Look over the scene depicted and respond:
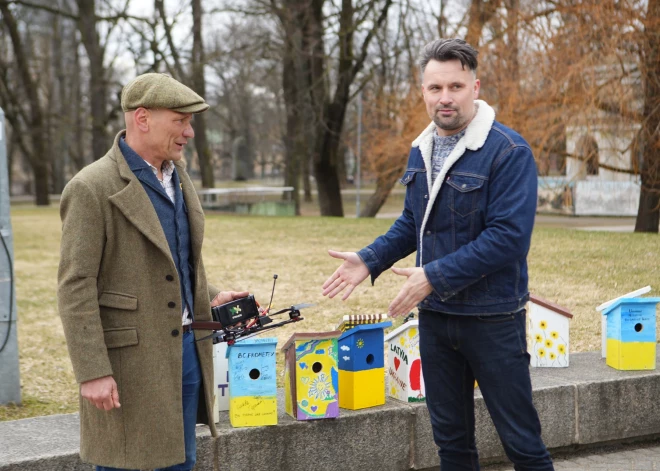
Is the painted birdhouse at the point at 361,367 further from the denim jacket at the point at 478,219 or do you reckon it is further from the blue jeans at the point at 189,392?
the blue jeans at the point at 189,392

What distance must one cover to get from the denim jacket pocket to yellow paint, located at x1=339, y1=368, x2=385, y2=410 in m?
1.46

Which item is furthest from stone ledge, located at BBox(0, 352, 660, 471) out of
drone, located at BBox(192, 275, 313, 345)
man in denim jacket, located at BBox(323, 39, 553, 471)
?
man in denim jacket, located at BBox(323, 39, 553, 471)

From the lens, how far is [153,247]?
2.79 meters

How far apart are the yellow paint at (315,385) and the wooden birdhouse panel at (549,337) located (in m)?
1.52

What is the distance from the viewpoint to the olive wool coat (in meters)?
2.65

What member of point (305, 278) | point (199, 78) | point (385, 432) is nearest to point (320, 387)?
point (385, 432)

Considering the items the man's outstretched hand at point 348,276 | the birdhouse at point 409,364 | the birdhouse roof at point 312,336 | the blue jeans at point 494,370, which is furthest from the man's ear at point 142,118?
the birdhouse at point 409,364

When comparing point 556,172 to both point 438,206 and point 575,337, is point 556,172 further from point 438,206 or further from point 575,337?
point 438,206

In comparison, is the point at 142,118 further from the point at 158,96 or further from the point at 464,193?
the point at 464,193

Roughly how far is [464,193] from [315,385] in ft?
4.82

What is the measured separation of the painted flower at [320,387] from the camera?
12.9ft

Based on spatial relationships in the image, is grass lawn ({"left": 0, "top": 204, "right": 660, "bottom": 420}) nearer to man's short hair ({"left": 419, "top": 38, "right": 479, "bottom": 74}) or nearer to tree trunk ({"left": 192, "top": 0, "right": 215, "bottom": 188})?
man's short hair ({"left": 419, "top": 38, "right": 479, "bottom": 74})

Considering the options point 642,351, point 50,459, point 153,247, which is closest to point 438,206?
point 153,247

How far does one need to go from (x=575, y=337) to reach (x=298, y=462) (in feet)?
10.4
